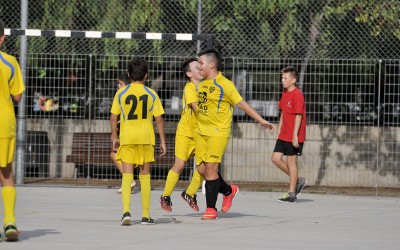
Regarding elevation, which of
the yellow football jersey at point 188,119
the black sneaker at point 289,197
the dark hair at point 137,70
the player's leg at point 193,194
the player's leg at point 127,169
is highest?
the dark hair at point 137,70

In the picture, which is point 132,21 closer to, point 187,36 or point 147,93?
point 187,36

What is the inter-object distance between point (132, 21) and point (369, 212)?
6.93 m

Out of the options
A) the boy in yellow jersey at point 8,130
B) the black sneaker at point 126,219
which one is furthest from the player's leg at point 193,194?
the boy in yellow jersey at point 8,130

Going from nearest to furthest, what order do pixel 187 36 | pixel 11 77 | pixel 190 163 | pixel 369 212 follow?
pixel 11 77
pixel 369 212
pixel 187 36
pixel 190 163

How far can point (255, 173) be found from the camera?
18.9 metres

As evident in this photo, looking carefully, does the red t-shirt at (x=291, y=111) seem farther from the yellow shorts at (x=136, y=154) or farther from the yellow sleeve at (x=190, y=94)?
the yellow shorts at (x=136, y=154)

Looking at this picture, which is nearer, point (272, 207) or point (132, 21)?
point (272, 207)

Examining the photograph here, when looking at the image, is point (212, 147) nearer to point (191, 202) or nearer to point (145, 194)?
point (191, 202)

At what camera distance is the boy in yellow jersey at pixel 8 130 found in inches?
370

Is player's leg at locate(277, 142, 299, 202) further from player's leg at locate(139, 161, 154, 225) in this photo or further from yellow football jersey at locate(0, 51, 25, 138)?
yellow football jersey at locate(0, 51, 25, 138)

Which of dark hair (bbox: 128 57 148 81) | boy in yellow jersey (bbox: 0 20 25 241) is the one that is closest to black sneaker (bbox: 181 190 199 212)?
dark hair (bbox: 128 57 148 81)

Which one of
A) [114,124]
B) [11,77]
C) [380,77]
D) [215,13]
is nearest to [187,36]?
[215,13]

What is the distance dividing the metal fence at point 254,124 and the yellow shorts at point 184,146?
219 inches

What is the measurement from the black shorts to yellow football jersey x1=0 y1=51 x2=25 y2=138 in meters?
6.48
